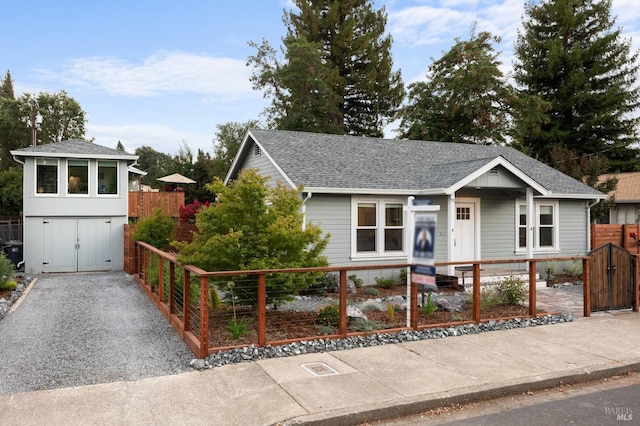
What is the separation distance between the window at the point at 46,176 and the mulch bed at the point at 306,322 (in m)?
11.1

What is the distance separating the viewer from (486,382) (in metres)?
5.56

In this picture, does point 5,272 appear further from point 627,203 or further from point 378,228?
point 627,203

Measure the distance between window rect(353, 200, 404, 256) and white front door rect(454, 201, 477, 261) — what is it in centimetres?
196

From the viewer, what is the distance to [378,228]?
13.4 meters

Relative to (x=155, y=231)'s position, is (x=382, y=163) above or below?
above

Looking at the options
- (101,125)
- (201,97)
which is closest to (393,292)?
(201,97)

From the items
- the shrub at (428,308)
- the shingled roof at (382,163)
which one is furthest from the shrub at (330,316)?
the shingled roof at (382,163)

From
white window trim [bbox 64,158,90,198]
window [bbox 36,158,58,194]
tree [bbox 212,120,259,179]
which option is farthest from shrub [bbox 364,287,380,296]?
tree [bbox 212,120,259,179]

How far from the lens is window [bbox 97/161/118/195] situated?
16953mm

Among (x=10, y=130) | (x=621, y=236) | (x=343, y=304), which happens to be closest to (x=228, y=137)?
(x=10, y=130)

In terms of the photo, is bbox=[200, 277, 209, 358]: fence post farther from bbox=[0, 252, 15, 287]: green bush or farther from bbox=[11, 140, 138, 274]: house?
bbox=[11, 140, 138, 274]: house

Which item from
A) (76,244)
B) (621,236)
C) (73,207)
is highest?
(73,207)

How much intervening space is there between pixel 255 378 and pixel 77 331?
4.20 metres

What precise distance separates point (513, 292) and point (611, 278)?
189 cm
